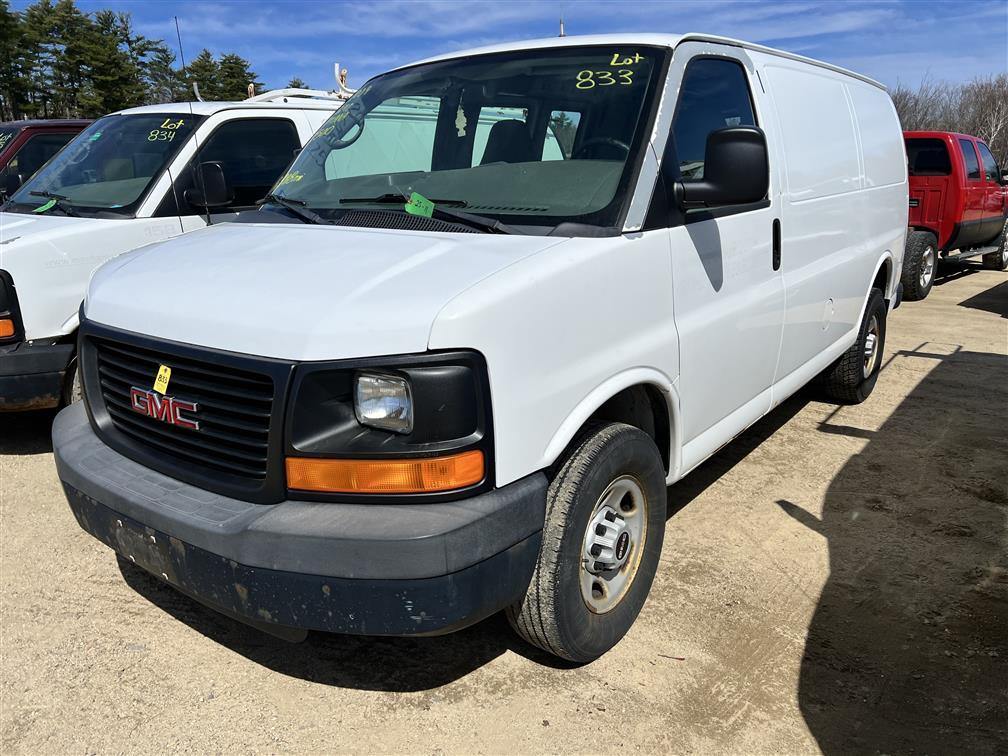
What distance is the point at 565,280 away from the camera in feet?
8.20

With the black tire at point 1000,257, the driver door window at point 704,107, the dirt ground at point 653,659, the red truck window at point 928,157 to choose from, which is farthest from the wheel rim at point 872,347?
the black tire at point 1000,257

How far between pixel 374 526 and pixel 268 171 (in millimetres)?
4599

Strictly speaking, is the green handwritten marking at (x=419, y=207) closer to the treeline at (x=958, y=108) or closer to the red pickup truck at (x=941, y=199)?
the red pickup truck at (x=941, y=199)

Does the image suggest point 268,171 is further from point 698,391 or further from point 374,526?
point 374,526

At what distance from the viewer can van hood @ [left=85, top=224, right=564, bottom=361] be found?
7.25 ft

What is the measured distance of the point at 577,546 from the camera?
103 inches

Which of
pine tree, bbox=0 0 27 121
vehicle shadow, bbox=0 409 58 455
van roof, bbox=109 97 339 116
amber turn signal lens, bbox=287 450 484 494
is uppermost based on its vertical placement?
pine tree, bbox=0 0 27 121

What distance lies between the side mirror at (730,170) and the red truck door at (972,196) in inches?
383

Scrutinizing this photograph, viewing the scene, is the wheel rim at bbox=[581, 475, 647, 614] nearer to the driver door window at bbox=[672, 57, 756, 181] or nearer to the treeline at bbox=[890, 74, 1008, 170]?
the driver door window at bbox=[672, 57, 756, 181]

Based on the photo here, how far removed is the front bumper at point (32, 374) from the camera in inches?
179

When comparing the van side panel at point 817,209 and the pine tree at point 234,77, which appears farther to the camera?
the pine tree at point 234,77

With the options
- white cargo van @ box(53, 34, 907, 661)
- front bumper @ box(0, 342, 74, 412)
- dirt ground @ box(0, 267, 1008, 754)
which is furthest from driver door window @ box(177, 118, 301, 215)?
dirt ground @ box(0, 267, 1008, 754)

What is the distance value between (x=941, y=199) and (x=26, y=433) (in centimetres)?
1101

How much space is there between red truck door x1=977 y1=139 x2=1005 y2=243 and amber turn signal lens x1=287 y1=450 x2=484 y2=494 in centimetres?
1209
